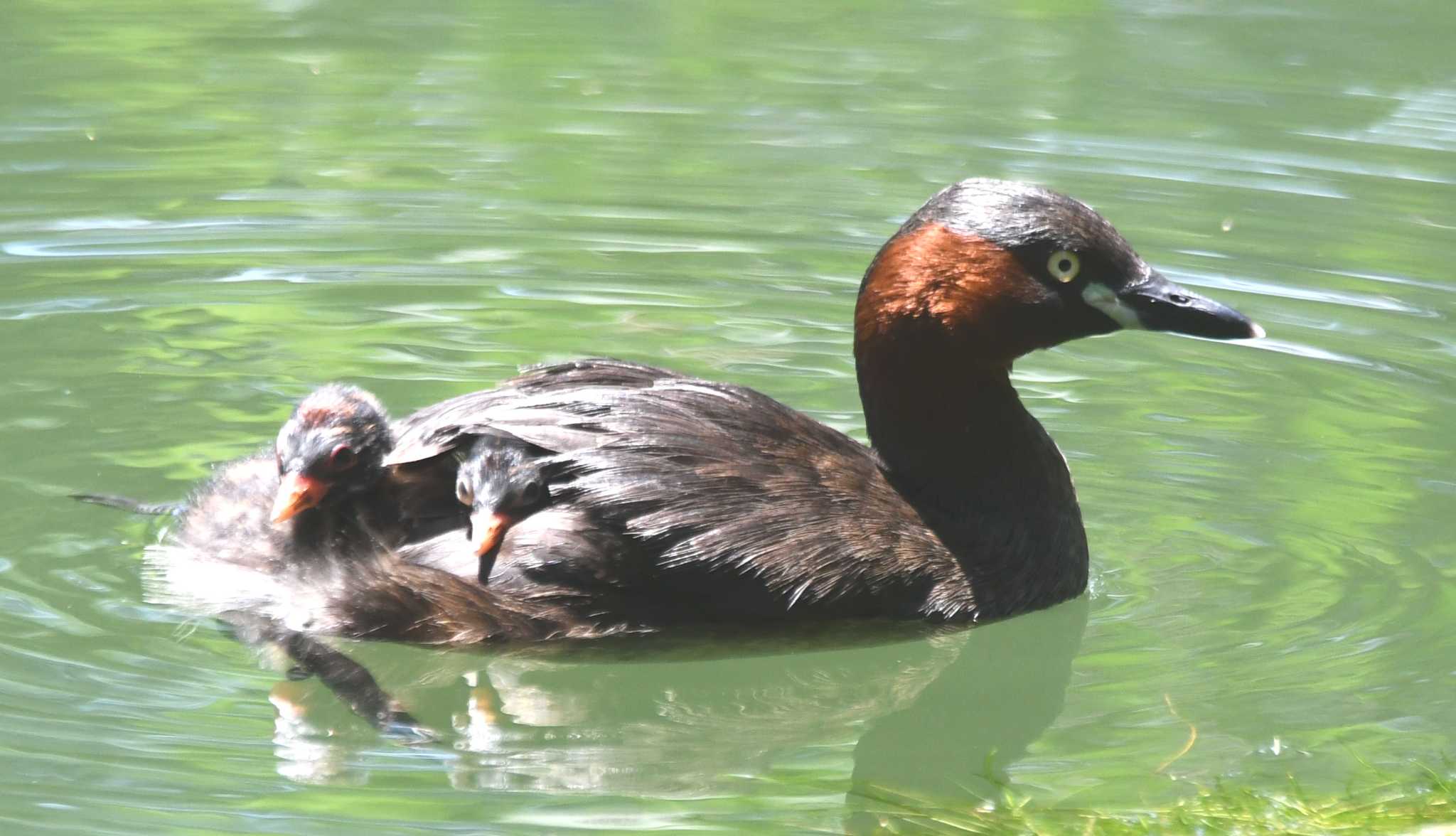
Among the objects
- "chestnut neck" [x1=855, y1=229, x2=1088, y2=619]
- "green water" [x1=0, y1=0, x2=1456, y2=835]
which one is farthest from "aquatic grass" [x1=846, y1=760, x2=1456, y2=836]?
"chestnut neck" [x1=855, y1=229, x2=1088, y2=619]

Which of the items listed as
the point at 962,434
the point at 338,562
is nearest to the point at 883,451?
the point at 962,434

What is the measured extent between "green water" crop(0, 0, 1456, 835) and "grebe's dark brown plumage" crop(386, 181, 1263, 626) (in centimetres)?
17

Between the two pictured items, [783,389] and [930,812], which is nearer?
[930,812]

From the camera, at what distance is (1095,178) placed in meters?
9.41

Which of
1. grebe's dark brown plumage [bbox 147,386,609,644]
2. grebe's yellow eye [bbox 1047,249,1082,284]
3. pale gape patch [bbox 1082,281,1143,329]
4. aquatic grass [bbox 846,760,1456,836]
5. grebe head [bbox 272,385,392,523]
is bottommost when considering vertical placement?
aquatic grass [bbox 846,760,1456,836]

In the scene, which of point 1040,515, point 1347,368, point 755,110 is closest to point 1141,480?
point 1040,515

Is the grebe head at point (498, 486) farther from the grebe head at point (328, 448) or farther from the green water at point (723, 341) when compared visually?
the green water at point (723, 341)

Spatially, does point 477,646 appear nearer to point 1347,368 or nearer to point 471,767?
point 471,767

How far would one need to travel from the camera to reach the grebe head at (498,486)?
185 inches

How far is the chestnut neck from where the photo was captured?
5.36 m

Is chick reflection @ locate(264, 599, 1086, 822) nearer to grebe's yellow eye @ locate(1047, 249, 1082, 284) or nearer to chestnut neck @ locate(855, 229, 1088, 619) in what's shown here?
chestnut neck @ locate(855, 229, 1088, 619)

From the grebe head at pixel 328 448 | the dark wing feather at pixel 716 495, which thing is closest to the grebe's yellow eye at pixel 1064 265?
the dark wing feather at pixel 716 495

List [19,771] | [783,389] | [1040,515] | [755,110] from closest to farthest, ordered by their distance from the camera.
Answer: [19,771] → [1040,515] → [783,389] → [755,110]

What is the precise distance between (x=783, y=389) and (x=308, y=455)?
2.31 metres
